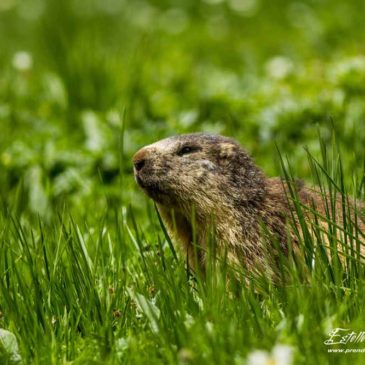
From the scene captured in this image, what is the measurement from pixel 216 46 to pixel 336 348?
7.54 meters

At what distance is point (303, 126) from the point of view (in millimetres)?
6746

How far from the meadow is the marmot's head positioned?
0.23 metres

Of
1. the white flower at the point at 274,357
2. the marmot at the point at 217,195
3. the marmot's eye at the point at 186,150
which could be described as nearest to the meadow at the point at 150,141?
the white flower at the point at 274,357

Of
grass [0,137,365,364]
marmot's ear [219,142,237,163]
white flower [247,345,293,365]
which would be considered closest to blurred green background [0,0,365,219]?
marmot's ear [219,142,237,163]

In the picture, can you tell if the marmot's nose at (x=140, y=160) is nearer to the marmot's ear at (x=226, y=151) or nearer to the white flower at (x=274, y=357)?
the marmot's ear at (x=226, y=151)

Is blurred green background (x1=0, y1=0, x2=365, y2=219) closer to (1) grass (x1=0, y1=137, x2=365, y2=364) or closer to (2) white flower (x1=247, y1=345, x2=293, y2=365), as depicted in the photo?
(1) grass (x1=0, y1=137, x2=365, y2=364)

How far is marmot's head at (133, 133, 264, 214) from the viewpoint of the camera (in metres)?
4.62

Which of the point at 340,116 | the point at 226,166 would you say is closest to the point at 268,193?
the point at 226,166

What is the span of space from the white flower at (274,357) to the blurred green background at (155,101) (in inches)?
68.4

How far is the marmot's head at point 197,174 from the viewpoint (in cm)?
462

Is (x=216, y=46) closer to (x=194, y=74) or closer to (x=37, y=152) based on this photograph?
(x=194, y=74)

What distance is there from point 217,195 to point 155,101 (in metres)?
2.72

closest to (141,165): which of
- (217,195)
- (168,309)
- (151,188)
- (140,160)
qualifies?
(140,160)

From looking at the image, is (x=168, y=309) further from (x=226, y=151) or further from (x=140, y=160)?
(x=226, y=151)
